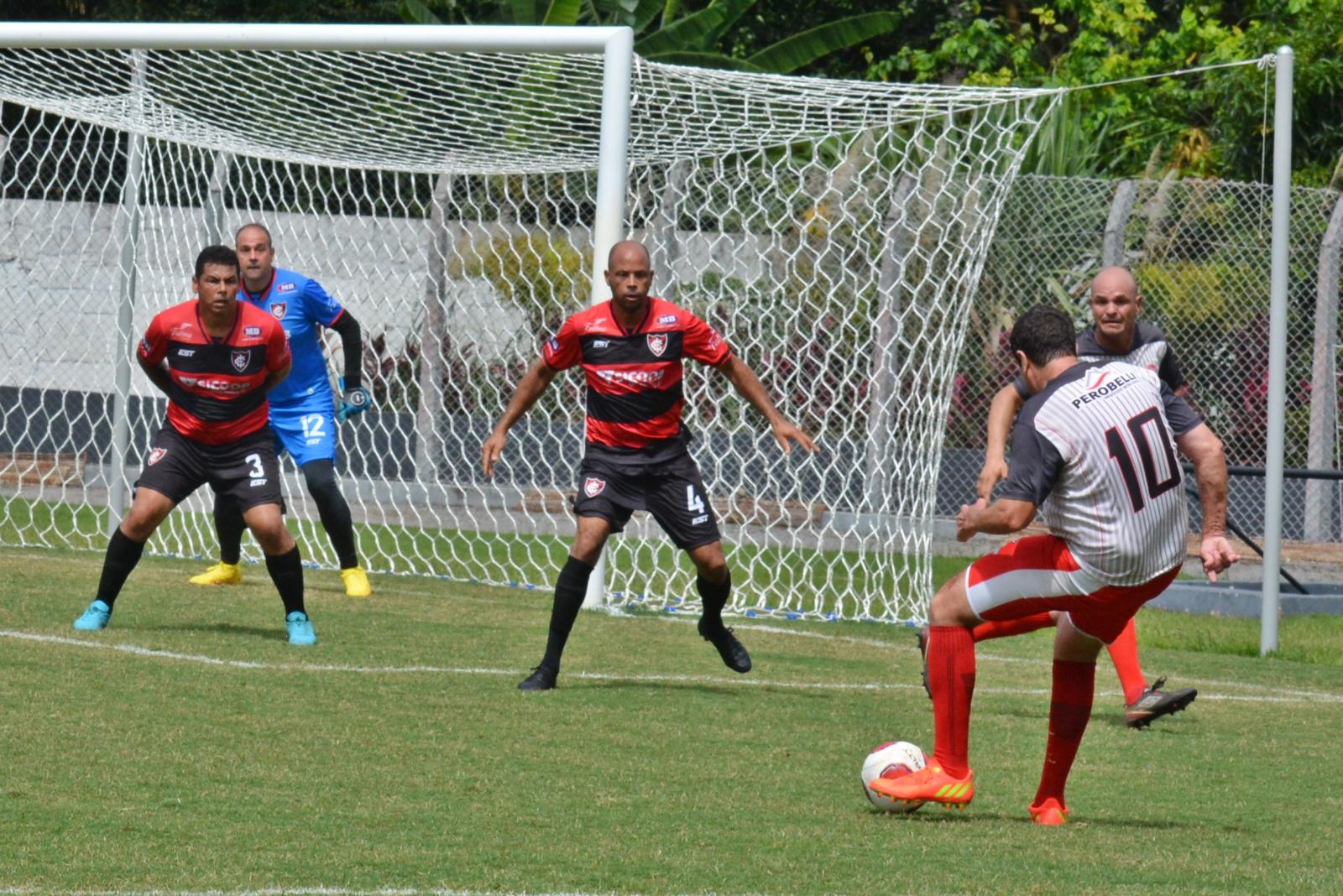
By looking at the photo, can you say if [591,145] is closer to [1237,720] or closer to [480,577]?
[480,577]

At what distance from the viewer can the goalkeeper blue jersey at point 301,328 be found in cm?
1042

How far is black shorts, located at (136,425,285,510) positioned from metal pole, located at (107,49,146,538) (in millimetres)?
4500

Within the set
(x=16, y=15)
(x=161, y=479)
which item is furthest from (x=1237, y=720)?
(x=16, y=15)

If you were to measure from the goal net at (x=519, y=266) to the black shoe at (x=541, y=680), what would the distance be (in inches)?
141

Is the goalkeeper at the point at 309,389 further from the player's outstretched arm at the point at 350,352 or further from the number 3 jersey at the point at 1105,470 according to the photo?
the number 3 jersey at the point at 1105,470

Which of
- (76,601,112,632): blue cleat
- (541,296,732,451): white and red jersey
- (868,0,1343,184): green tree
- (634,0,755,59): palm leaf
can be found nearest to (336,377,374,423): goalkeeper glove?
(76,601,112,632): blue cleat

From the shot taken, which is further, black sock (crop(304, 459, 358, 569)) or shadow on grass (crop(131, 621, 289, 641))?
black sock (crop(304, 459, 358, 569))

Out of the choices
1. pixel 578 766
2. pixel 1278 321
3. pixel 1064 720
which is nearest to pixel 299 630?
pixel 578 766

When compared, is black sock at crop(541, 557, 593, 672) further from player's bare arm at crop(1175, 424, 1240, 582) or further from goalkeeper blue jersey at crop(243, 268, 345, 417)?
goalkeeper blue jersey at crop(243, 268, 345, 417)

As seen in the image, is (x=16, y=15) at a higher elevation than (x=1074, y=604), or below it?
higher

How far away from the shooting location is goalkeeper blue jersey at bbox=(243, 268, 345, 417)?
34.2 ft

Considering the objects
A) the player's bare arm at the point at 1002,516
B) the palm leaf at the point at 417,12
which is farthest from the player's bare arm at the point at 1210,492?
the palm leaf at the point at 417,12

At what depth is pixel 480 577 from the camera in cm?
1306

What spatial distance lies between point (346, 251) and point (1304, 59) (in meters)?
8.87
